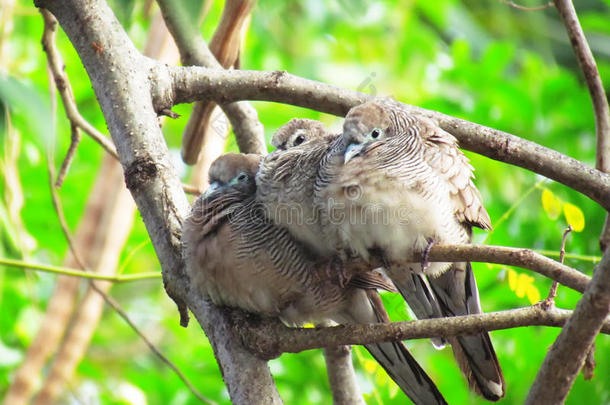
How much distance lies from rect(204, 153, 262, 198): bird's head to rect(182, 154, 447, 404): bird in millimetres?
22

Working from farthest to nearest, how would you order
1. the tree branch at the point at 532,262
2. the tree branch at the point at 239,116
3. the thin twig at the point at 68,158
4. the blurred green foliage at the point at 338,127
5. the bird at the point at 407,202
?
the blurred green foliage at the point at 338,127 → the tree branch at the point at 239,116 → the thin twig at the point at 68,158 → the bird at the point at 407,202 → the tree branch at the point at 532,262

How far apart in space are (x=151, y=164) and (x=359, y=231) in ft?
2.56

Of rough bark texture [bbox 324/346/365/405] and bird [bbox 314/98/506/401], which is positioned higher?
bird [bbox 314/98/506/401]

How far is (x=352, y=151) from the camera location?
2.62m

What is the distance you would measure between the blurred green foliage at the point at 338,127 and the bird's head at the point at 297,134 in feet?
1.55

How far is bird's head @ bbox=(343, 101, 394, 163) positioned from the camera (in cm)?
263

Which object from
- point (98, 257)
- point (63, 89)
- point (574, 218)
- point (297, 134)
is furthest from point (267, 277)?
point (98, 257)

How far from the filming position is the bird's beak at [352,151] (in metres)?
2.61

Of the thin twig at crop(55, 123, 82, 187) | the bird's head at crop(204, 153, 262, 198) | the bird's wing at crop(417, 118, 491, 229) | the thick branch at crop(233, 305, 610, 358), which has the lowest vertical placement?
the thick branch at crop(233, 305, 610, 358)

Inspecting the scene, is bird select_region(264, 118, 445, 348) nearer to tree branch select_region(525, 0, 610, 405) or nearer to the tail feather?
the tail feather

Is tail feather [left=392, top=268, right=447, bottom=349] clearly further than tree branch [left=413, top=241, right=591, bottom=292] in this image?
Yes

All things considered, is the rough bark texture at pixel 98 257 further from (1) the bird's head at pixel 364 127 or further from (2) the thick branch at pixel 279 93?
(1) the bird's head at pixel 364 127

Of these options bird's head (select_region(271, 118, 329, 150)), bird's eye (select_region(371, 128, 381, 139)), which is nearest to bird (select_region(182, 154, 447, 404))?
bird's head (select_region(271, 118, 329, 150))

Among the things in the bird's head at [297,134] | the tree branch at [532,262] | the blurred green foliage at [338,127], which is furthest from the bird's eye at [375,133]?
the tree branch at [532,262]
